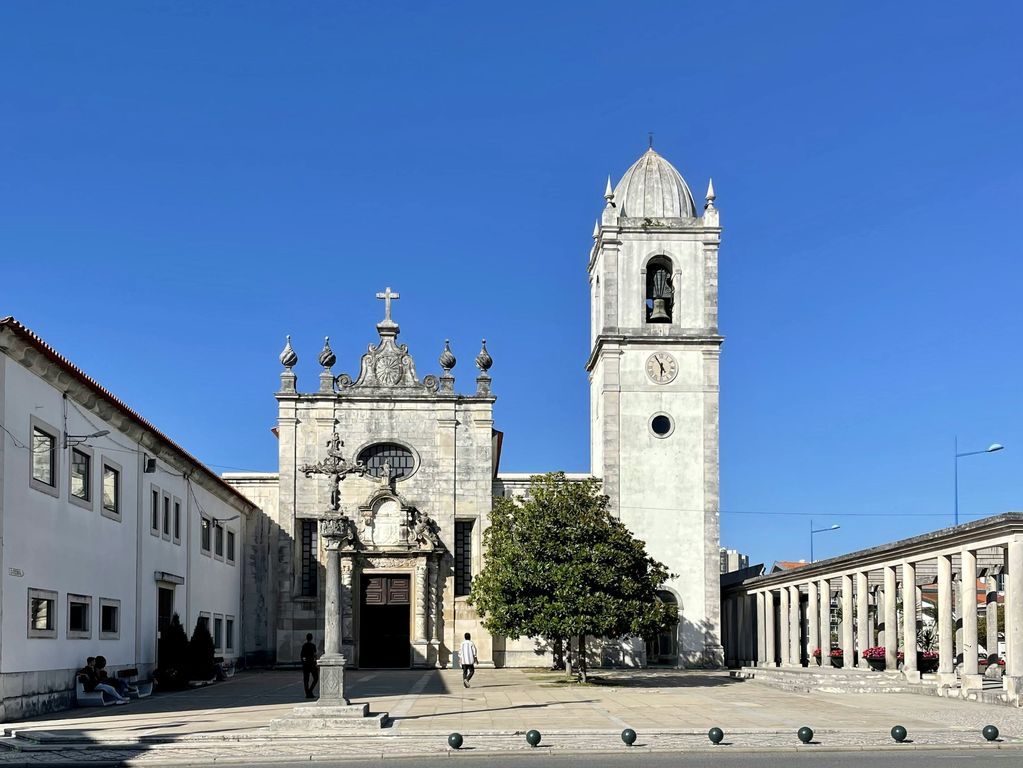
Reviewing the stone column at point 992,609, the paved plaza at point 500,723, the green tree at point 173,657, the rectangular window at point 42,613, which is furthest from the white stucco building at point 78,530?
the stone column at point 992,609

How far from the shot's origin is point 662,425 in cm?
4456

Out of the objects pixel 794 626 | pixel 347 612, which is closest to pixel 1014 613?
pixel 794 626

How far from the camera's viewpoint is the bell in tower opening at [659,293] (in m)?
45.1

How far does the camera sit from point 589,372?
49156 mm

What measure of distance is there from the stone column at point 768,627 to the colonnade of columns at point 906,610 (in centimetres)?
4

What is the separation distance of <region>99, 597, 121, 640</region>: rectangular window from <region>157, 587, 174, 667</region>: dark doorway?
3.83 meters

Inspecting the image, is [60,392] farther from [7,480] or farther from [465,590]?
[465,590]

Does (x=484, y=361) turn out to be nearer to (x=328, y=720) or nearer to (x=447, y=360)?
(x=447, y=360)

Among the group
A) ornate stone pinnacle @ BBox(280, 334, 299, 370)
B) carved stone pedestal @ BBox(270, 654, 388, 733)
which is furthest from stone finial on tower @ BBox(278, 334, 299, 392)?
carved stone pedestal @ BBox(270, 654, 388, 733)

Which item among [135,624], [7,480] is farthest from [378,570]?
[7,480]

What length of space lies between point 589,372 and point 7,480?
29878 mm

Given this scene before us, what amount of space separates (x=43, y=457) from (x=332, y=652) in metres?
7.54

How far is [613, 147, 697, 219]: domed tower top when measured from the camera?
46.2 meters

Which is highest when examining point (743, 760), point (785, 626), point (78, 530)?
point (78, 530)
